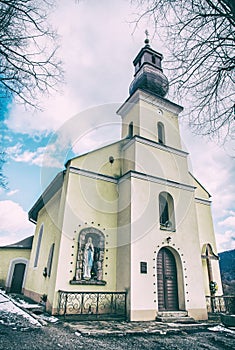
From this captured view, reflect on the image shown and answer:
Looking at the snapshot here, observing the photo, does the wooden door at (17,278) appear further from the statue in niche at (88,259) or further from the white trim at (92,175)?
the white trim at (92,175)

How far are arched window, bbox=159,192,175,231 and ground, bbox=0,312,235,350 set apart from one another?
4.74 meters

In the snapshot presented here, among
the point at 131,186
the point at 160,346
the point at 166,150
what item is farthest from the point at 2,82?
the point at 166,150

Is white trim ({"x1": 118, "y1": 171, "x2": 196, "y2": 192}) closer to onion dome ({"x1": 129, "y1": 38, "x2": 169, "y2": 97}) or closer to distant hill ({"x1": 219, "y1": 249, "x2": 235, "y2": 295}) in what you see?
onion dome ({"x1": 129, "y1": 38, "x2": 169, "y2": 97})

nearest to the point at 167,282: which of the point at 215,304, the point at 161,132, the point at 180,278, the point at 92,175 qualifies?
the point at 180,278

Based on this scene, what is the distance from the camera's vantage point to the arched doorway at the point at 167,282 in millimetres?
9258

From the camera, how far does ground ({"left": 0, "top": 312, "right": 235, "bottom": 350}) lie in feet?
14.6

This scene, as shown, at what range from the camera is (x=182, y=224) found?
10.8 meters

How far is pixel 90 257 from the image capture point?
30.3ft

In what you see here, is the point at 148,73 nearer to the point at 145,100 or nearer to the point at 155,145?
the point at 145,100

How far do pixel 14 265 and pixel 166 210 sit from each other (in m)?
12.8

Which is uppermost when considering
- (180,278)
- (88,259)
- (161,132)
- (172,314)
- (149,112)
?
(149,112)

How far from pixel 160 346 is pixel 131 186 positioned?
19.4ft

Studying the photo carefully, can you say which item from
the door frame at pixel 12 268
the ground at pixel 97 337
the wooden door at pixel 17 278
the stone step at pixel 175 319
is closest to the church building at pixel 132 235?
the stone step at pixel 175 319

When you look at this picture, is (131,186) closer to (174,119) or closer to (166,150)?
(166,150)
